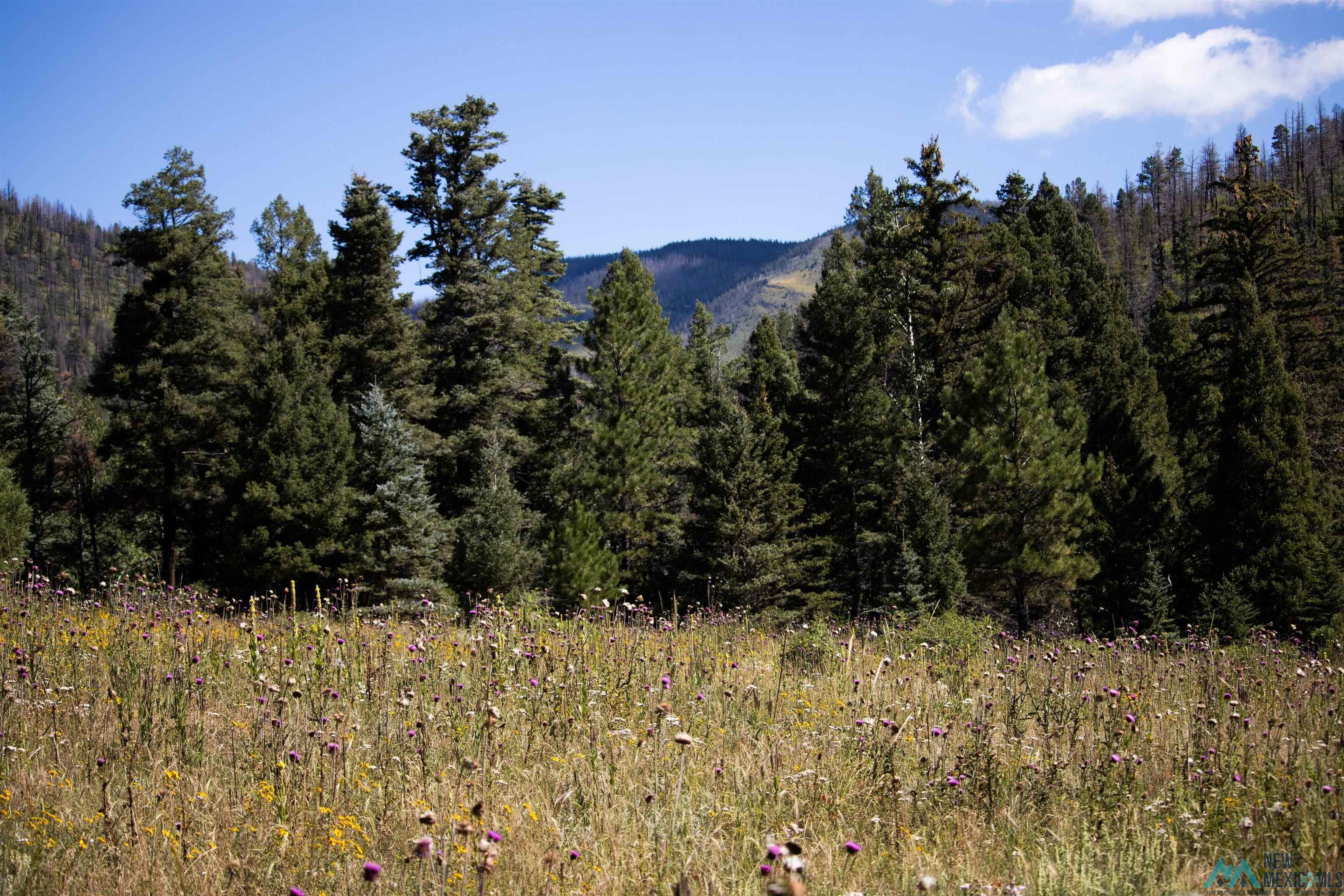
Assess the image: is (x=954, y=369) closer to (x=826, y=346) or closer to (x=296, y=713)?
(x=826, y=346)

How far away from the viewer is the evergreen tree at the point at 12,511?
Answer: 67.9 ft

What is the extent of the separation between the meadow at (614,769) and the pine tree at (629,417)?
20.1 meters

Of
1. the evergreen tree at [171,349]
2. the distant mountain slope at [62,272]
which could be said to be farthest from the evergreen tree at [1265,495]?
the distant mountain slope at [62,272]

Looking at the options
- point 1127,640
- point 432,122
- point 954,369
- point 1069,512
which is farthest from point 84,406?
point 1127,640

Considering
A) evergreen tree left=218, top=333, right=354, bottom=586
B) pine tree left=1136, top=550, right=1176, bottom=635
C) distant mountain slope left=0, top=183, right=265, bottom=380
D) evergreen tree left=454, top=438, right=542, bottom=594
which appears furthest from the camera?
distant mountain slope left=0, top=183, right=265, bottom=380

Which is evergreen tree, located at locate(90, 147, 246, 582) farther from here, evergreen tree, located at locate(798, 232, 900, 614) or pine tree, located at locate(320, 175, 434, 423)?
evergreen tree, located at locate(798, 232, 900, 614)

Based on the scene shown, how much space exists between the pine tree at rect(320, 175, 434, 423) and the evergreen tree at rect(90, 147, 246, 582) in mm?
3890

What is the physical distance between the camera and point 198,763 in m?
3.69

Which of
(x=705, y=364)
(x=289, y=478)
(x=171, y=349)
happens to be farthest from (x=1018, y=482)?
(x=171, y=349)

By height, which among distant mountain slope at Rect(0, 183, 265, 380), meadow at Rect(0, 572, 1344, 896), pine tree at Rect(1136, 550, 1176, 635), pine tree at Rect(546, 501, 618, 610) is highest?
distant mountain slope at Rect(0, 183, 265, 380)

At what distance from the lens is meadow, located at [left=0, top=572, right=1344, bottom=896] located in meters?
2.90

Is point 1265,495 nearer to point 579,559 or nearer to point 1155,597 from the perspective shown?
point 1155,597

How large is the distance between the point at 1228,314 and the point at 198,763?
101ft

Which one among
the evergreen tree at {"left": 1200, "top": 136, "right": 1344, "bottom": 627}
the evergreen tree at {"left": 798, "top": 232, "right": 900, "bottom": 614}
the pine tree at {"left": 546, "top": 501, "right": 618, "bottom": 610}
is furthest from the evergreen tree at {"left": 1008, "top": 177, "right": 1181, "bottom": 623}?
the pine tree at {"left": 546, "top": 501, "right": 618, "bottom": 610}
